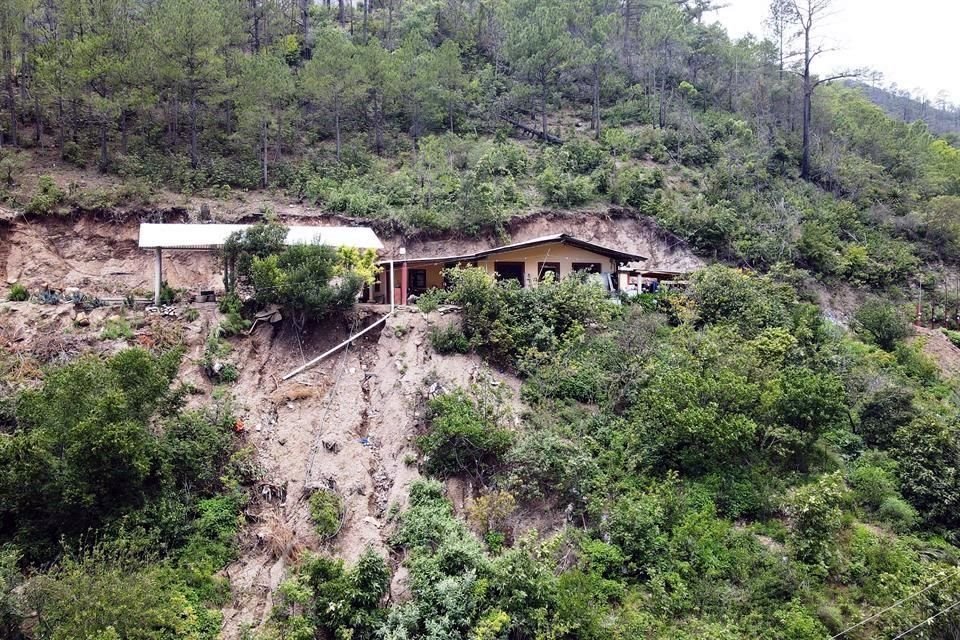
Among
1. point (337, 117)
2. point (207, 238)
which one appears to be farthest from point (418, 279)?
point (337, 117)

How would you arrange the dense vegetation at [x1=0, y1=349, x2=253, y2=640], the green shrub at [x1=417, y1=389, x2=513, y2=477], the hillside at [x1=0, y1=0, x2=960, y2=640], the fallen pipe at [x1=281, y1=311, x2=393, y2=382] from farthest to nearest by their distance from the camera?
the fallen pipe at [x1=281, y1=311, x2=393, y2=382] → the green shrub at [x1=417, y1=389, x2=513, y2=477] → the hillside at [x1=0, y1=0, x2=960, y2=640] → the dense vegetation at [x1=0, y1=349, x2=253, y2=640]

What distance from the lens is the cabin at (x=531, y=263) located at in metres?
25.0

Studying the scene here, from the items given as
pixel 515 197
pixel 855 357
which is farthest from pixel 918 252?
pixel 515 197

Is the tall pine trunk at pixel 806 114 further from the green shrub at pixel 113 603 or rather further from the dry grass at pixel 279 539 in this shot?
the green shrub at pixel 113 603

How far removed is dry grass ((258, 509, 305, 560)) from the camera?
588 inches

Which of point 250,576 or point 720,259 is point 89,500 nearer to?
point 250,576

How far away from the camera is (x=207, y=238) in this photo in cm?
2189

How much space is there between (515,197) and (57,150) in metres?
21.6

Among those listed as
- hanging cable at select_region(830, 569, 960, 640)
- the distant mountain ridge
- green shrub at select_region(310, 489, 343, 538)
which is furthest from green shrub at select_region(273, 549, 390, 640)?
the distant mountain ridge

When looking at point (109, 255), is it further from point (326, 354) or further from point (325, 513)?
point (325, 513)

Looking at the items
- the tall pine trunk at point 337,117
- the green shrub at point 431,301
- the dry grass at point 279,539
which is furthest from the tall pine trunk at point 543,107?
the dry grass at point 279,539

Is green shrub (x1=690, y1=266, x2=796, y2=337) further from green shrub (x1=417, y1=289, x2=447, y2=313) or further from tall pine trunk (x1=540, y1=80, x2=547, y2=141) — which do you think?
tall pine trunk (x1=540, y1=80, x2=547, y2=141)

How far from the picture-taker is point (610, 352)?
20.3 metres

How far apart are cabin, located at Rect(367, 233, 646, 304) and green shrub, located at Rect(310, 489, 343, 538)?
33.5ft
